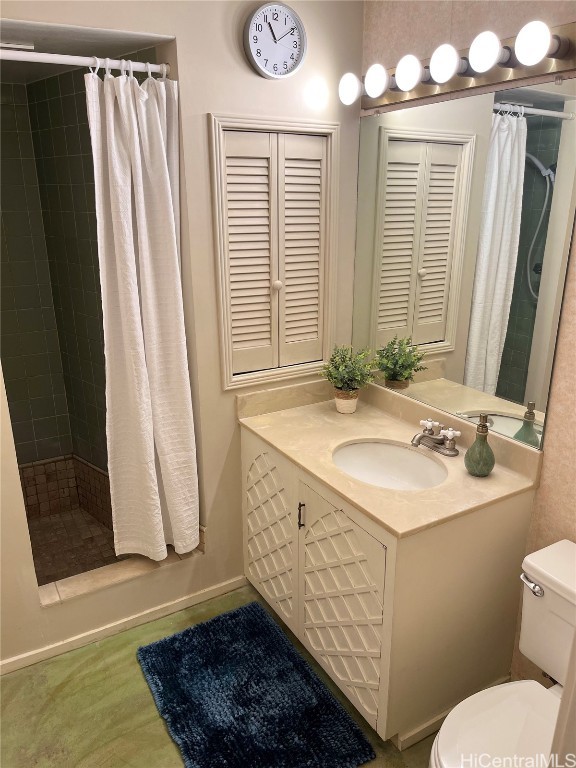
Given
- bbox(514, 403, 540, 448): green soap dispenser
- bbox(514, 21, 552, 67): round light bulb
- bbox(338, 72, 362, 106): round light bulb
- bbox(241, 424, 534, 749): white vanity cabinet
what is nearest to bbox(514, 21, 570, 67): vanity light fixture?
bbox(514, 21, 552, 67): round light bulb

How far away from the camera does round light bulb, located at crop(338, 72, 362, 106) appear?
212 cm

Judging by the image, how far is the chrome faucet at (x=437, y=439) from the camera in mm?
1987

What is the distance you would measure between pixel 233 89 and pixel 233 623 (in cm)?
205

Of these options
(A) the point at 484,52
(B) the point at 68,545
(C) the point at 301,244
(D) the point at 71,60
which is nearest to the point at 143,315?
(C) the point at 301,244

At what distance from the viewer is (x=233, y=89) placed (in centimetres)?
199

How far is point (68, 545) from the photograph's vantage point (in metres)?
2.88

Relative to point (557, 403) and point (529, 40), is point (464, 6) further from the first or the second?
point (557, 403)

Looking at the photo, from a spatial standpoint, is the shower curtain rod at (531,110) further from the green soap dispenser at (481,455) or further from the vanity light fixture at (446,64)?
the green soap dispenser at (481,455)

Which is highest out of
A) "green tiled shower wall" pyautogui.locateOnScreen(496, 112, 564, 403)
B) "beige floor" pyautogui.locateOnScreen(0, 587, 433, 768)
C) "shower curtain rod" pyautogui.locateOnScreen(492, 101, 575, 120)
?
"shower curtain rod" pyautogui.locateOnScreen(492, 101, 575, 120)

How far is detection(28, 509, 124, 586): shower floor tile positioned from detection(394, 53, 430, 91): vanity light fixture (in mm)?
2322

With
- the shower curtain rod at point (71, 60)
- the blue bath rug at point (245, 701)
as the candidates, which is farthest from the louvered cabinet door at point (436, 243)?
the blue bath rug at point (245, 701)

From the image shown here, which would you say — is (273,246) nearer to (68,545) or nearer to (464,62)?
(464,62)

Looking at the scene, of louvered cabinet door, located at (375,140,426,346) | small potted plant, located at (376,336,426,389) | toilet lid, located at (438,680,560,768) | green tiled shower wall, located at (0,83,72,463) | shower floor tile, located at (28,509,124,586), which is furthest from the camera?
green tiled shower wall, located at (0,83,72,463)

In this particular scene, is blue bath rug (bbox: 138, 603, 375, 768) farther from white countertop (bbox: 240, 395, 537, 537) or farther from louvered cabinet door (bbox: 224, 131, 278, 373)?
louvered cabinet door (bbox: 224, 131, 278, 373)
